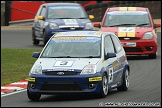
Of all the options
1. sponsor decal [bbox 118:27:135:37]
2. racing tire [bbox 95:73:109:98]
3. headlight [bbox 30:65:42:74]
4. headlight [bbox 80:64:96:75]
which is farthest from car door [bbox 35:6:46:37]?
headlight [bbox 80:64:96:75]

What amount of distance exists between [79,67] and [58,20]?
45.4ft

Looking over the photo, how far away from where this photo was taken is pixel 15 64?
22438 millimetres

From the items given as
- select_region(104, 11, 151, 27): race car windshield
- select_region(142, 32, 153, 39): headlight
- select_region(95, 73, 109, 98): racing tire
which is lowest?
select_region(142, 32, 153, 39): headlight

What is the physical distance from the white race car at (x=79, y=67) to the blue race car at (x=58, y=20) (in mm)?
11462

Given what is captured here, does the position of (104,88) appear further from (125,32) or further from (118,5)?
(118,5)

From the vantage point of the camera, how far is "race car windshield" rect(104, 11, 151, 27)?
25.0 metres

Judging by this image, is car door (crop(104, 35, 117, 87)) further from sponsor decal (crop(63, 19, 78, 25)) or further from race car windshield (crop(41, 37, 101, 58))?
sponsor decal (crop(63, 19, 78, 25))

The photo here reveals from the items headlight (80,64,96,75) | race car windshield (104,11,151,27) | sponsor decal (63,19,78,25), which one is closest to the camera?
headlight (80,64,96,75)

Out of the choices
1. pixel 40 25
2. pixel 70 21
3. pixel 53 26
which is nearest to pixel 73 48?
pixel 53 26

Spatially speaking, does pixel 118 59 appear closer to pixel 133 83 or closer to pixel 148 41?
pixel 133 83

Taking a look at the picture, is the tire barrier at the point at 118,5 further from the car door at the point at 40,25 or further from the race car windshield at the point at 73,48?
the race car windshield at the point at 73,48

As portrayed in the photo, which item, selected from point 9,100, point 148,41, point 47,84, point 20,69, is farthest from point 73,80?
point 148,41

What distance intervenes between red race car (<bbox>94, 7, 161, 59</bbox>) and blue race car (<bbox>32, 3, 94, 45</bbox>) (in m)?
1.95

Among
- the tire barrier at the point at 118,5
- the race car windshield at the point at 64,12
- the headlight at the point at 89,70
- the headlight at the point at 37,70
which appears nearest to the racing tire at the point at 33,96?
the headlight at the point at 37,70
